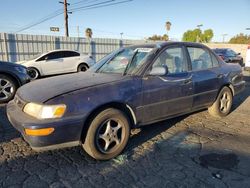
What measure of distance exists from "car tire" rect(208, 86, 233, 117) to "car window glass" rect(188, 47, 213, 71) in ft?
2.33

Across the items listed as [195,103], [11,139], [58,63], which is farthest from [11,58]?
[195,103]

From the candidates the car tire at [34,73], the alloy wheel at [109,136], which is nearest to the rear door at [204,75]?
the alloy wheel at [109,136]

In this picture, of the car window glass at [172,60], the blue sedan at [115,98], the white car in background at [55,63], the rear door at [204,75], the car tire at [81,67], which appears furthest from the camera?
the car tire at [81,67]

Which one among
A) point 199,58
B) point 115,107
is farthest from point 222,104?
point 115,107

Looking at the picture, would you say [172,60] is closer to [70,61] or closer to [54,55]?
[70,61]

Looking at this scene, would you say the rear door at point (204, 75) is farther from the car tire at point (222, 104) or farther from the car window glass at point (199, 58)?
the car tire at point (222, 104)

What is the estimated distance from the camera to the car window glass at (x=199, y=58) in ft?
14.8

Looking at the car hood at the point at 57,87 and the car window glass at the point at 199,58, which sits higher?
the car window glass at the point at 199,58

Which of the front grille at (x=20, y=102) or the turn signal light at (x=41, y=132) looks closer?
the turn signal light at (x=41, y=132)

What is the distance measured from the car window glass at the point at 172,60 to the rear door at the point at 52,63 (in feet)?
29.5

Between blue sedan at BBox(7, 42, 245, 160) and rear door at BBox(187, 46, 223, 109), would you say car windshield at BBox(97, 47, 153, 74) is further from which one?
rear door at BBox(187, 46, 223, 109)

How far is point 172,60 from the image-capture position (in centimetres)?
415

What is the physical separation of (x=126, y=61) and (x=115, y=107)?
3.13ft

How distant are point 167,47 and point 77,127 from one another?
210cm
